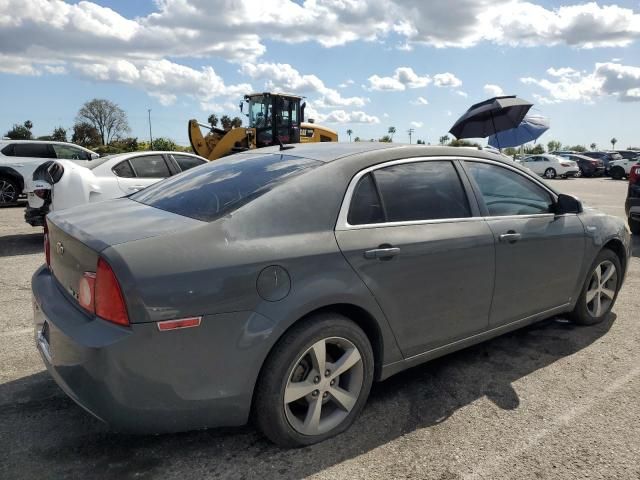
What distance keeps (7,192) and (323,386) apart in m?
12.9

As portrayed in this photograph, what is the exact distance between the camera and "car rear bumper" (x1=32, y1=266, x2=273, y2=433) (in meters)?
2.14

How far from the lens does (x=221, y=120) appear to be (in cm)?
8294

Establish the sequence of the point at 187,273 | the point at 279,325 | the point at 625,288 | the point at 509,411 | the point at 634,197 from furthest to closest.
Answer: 1. the point at 634,197
2. the point at 625,288
3. the point at 509,411
4. the point at 279,325
5. the point at 187,273

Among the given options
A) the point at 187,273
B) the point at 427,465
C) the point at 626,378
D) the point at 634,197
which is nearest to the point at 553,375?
the point at 626,378

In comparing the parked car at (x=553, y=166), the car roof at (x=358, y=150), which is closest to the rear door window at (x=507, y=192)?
the car roof at (x=358, y=150)

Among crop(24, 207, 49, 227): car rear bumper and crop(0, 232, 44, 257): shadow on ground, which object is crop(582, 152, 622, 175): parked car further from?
crop(24, 207, 49, 227): car rear bumper

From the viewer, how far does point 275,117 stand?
17125 mm

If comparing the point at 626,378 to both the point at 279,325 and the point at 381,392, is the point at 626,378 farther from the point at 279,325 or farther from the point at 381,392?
the point at 279,325

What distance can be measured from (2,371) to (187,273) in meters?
2.08

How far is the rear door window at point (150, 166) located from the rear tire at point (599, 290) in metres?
6.21

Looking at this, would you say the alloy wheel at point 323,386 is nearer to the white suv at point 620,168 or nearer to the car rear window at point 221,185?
the car rear window at point 221,185

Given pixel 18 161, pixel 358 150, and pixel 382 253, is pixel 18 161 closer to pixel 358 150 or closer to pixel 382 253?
pixel 358 150

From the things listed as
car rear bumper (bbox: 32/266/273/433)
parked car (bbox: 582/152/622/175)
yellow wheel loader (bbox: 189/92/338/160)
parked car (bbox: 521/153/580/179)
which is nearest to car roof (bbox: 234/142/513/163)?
car rear bumper (bbox: 32/266/273/433)

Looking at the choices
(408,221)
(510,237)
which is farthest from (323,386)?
(510,237)
